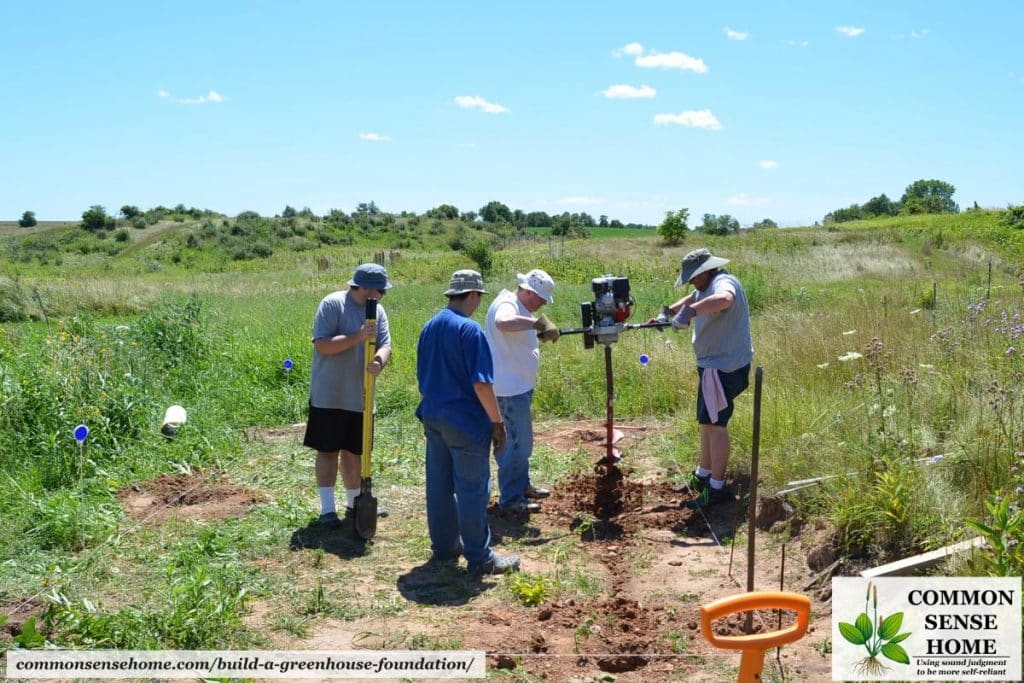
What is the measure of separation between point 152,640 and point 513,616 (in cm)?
171

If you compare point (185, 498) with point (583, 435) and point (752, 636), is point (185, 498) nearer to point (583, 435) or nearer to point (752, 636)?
point (583, 435)

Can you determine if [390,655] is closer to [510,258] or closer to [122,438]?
[122,438]

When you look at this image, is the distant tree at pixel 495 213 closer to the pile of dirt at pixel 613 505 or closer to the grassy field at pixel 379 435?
the grassy field at pixel 379 435

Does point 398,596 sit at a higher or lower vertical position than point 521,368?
lower

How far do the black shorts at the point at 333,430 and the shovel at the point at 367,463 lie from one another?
0.49ft

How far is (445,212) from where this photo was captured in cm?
7806

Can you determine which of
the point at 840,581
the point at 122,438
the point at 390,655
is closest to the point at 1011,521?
the point at 840,581

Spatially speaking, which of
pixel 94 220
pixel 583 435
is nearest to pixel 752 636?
pixel 583 435

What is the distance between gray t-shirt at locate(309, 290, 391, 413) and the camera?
17.6 feet

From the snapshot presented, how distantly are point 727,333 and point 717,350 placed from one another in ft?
0.44

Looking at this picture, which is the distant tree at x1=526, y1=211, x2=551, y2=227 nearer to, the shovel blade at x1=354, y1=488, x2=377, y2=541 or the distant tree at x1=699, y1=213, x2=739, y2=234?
the distant tree at x1=699, y1=213, x2=739, y2=234

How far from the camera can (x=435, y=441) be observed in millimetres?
4926

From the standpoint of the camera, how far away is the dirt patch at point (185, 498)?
5852 mm

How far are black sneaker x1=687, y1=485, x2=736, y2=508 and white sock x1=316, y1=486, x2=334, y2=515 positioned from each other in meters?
2.54
